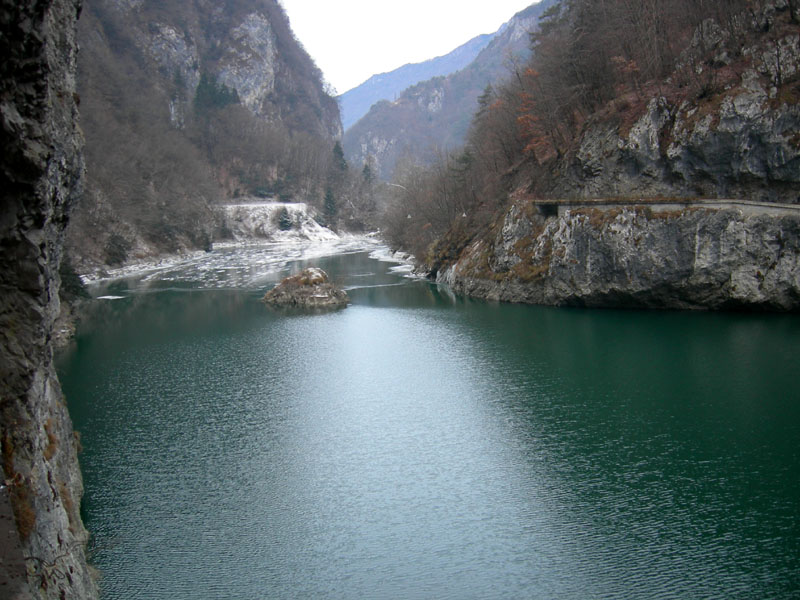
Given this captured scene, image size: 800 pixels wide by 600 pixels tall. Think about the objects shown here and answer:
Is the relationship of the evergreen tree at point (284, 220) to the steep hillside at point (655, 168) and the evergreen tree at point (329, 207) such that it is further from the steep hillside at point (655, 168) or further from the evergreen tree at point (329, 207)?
the steep hillside at point (655, 168)

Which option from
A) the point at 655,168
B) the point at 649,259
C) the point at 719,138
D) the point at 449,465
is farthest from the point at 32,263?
the point at 655,168

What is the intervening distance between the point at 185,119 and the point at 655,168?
98.4m

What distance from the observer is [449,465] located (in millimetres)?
15898

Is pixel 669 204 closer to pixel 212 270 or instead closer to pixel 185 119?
pixel 212 270

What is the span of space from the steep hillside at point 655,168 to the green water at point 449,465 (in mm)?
4372

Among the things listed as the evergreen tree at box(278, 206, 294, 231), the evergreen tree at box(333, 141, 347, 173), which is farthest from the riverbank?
the evergreen tree at box(333, 141, 347, 173)

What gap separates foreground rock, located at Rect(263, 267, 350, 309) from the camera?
40.8m

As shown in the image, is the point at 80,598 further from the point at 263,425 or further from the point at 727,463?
the point at 727,463

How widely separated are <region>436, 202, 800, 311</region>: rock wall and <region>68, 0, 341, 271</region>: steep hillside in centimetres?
3358

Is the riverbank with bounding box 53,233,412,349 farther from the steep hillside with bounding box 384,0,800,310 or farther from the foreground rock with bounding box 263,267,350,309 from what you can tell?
the steep hillside with bounding box 384,0,800,310

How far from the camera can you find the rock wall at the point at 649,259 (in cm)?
3072

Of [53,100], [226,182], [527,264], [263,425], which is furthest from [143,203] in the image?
[53,100]

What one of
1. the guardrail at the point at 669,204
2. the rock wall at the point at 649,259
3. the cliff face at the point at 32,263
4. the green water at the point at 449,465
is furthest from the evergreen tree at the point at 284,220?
the cliff face at the point at 32,263

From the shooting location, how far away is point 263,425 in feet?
62.1
